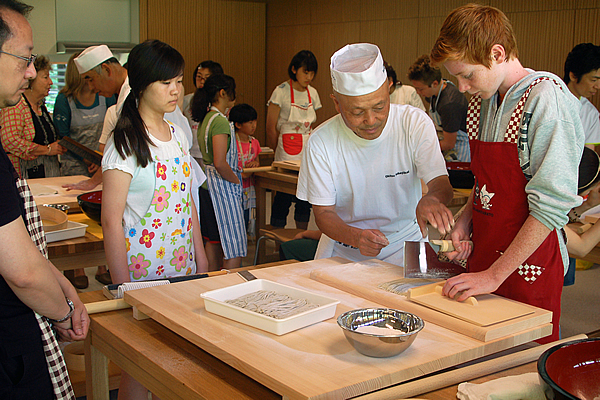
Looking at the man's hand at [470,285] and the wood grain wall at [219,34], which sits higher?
the wood grain wall at [219,34]

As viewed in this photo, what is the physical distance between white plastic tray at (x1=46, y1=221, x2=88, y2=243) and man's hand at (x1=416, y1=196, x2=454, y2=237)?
4.97 ft

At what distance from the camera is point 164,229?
75.4 inches

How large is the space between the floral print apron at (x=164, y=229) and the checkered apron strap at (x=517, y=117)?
109 centimetres

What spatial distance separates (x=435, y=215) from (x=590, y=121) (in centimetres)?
233

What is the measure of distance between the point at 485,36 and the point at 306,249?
1.46 m

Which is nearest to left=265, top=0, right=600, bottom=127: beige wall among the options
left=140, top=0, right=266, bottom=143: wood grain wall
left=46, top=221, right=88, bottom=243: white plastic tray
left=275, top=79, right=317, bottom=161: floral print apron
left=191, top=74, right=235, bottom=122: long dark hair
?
left=140, top=0, right=266, bottom=143: wood grain wall

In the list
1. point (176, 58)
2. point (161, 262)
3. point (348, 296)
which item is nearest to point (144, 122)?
point (176, 58)

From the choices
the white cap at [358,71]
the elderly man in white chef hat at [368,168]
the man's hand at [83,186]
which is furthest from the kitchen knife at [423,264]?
the man's hand at [83,186]

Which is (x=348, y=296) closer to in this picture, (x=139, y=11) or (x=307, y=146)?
(x=307, y=146)

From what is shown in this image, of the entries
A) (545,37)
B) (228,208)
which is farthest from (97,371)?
(545,37)

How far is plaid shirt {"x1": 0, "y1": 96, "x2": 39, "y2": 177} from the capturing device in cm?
369

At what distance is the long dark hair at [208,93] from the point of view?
361 cm

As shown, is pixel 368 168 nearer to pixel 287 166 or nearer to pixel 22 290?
pixel 22 290

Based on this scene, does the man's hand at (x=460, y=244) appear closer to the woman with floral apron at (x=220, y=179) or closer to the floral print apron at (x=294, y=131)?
the woman with floral apron at (x=220, y=179)
